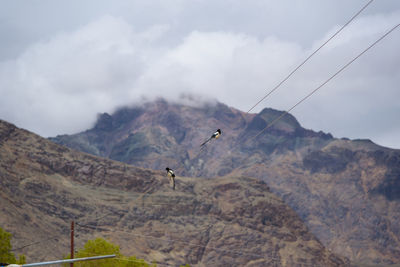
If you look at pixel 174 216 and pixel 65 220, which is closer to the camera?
pixel 65 220

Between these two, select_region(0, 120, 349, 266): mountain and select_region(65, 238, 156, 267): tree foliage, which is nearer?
select_region(65, 238, 156, 267): tree foliage

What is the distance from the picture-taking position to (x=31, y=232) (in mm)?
142375

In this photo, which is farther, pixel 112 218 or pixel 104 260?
pixel 112 218

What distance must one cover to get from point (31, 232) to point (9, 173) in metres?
33.4

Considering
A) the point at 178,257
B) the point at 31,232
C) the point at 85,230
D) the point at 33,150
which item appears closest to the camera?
the point at 31,232

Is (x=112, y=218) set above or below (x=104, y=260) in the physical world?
above

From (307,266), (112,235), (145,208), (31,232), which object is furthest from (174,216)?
(31,232)

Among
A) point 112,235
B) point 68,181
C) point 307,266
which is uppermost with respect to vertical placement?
point 68,181

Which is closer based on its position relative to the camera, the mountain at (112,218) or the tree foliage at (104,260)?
the tree foliage at (104,260)

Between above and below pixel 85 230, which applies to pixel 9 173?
above

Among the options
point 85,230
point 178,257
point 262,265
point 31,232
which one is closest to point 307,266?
point 262,265

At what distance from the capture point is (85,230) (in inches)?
6516

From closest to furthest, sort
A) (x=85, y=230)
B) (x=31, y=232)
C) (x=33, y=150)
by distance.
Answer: (x=31, y=232)
(x=85, y=230)
(x=33, y=150)

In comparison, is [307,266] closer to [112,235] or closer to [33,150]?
[112,235]
